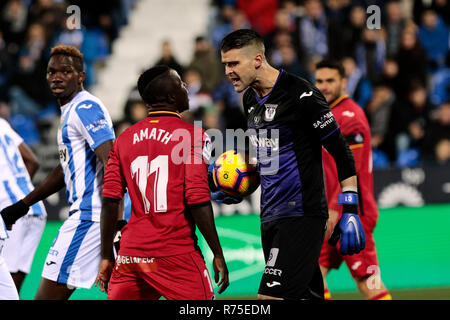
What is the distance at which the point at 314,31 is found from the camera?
47.5 ft

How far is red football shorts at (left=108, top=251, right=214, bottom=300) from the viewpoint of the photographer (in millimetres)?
4684

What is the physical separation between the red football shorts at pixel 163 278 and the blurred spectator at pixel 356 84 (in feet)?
29.9

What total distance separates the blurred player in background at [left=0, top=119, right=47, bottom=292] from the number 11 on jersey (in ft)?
7.87

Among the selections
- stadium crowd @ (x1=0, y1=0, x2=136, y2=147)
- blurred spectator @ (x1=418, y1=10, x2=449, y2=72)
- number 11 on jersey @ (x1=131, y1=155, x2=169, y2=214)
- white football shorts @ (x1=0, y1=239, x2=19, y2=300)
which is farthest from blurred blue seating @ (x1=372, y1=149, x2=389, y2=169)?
white football shorts @ (x1=0, y1=239, x2=19, y2=300)

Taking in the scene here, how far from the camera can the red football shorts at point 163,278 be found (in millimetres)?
4684

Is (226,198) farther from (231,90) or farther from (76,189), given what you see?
(231,90)

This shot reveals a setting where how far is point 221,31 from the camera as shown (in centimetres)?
1577

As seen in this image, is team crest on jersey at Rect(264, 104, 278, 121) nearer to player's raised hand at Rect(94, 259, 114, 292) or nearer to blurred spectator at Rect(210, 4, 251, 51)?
player's raised hand at Rect(94, 259, 114, 292)

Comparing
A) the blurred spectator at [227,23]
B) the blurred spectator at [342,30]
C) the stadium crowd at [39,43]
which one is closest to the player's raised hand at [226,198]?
the stadium crowd at [39,43]

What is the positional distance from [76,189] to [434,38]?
10302mm

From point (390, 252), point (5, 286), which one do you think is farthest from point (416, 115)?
point (5, 286)

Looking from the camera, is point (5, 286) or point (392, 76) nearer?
point (5, 286)

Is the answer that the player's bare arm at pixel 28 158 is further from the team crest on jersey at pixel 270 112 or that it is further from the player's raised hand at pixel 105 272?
the team crest on jersey at pixel 270 112

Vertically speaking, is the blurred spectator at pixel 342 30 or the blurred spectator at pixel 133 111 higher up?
the blurred spectator at pixel 342 30
